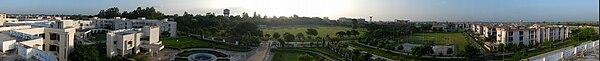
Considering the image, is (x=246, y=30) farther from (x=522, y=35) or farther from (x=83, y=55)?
(x=522, y=35)

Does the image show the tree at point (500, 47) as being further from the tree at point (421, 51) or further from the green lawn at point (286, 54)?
the green lawn at point (286, 54)

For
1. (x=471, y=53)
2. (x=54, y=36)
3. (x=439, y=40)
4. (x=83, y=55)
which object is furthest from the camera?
(x=439, y=40)

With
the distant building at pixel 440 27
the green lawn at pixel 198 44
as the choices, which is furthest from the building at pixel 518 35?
the green lawn at pixel 198 44

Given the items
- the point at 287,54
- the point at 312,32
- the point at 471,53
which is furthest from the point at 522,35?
the point at 287,54

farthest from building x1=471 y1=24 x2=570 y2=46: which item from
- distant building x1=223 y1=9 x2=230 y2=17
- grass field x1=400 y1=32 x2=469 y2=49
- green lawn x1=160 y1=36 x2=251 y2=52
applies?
distant building x1=223 y1=9 x2=230 y2=17

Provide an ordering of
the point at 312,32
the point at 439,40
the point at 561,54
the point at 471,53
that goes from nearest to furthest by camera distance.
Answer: the point at 471,53 → the point at 561,54 → the point at 312,32 → the point at 439,40

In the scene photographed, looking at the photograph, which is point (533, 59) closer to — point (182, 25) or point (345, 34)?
point (345, 34)

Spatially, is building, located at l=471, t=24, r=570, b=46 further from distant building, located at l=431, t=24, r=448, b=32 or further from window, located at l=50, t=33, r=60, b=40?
window, located at l=50, t=33, r=60, b=40

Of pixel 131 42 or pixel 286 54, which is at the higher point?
pixel 131 42

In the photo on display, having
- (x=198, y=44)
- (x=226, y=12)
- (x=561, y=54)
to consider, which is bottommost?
(x=561, y=54)
